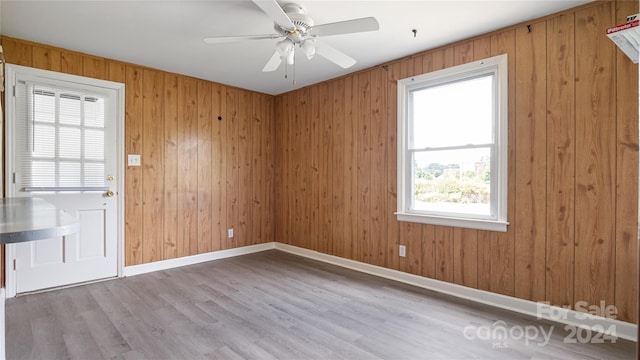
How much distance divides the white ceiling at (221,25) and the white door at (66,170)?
513 millimetres

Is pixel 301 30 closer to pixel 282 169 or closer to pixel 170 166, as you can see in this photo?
pixel 170 166

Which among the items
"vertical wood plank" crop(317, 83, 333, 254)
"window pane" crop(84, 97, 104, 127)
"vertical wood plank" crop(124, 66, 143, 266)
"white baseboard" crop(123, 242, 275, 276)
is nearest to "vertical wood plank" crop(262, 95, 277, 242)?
"white baseboard" crop(123, 242, 275, 276)

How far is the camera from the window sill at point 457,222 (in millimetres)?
2842

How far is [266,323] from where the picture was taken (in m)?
2.52

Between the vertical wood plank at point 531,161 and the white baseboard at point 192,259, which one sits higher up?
the vertical wood plank at point 531,161

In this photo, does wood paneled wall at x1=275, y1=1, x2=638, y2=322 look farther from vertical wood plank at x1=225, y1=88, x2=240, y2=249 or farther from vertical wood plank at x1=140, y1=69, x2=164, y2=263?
vertical wood plank at x1=140, y1=69, x2=164, y2=263

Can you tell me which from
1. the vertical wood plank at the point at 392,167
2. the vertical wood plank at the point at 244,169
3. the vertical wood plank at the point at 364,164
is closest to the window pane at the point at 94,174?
the vertical wood plank at the point at 244,169

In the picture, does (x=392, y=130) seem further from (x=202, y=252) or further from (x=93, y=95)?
(x=93, y=95)

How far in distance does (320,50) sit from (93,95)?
8.61 ft

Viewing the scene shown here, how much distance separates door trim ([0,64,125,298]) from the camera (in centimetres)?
300

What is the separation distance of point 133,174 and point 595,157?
4427mm

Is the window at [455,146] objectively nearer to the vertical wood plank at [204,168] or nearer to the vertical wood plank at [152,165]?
the vertical wood plank at [204,168]

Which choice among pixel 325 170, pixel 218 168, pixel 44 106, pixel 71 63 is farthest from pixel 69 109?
pixel 325 170

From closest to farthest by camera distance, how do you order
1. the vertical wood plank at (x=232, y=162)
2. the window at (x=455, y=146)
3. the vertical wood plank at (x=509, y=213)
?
the vertical wood plank at (x=509, y=213) < the window at (x=455, y=146) < the vertical wood plank at (x=232, y=162)
